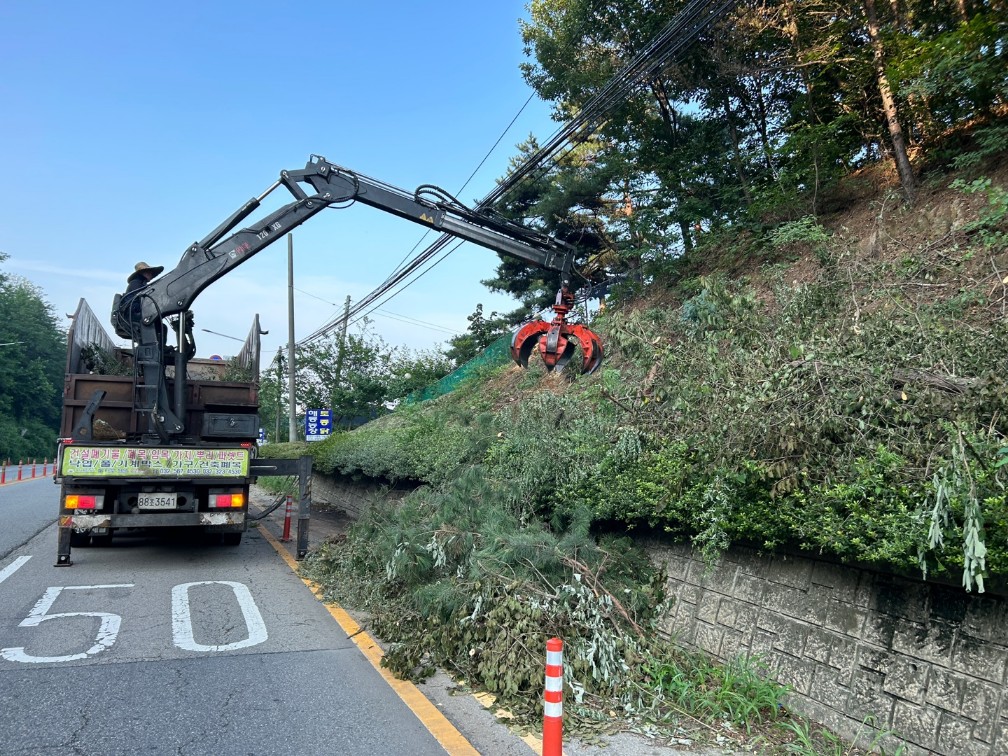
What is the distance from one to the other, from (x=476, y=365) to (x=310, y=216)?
1144cm

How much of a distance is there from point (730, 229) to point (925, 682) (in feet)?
37.2

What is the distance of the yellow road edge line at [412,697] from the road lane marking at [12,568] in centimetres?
414

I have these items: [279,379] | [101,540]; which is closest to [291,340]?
[279,379]

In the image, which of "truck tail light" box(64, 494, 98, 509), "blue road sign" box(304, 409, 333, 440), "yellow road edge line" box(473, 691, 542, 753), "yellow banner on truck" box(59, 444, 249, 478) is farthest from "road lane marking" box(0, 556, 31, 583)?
"blue road sign" box(304, 409, 333, 440)

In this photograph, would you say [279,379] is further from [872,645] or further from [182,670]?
[872,645]

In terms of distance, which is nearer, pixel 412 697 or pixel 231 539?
pixel 412 697

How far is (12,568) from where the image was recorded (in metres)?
9.34

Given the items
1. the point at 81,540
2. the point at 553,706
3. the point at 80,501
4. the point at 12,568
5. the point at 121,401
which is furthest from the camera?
the point at 81,540

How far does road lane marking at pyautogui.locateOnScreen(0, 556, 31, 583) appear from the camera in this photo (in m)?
8.82

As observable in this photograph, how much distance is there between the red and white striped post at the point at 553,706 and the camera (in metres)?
3.24

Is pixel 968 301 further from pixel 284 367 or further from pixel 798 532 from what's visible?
pixel 284 367

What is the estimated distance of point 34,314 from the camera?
207 ft

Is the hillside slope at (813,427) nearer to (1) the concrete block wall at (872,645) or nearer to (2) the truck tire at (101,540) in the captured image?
(1) the concrete block wall at (872,645)

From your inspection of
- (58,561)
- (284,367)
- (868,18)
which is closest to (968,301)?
(868,18)
